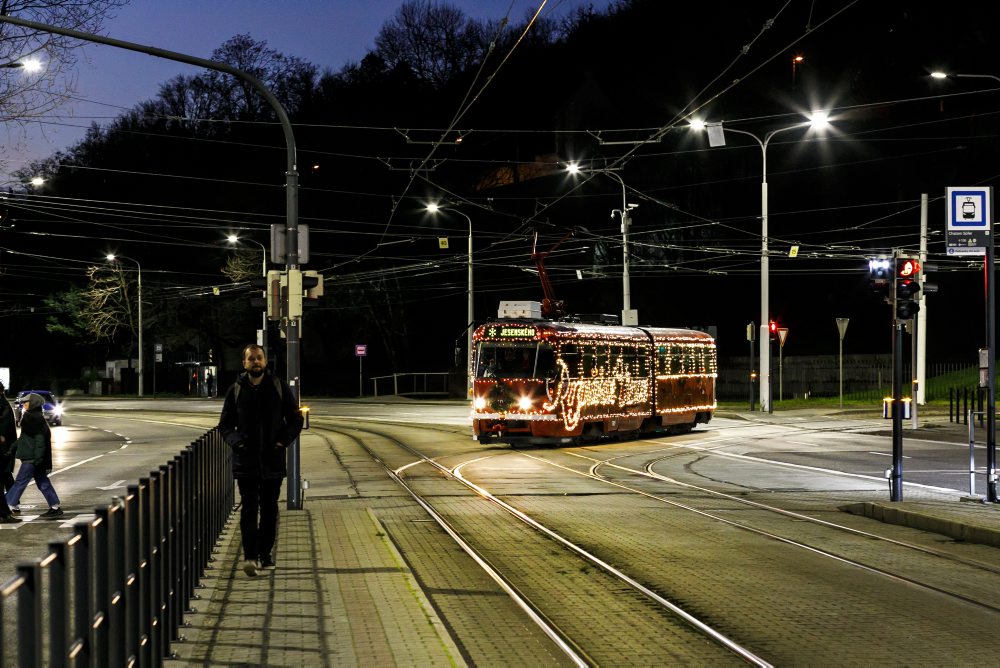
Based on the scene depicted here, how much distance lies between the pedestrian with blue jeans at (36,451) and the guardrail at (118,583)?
20.1ft

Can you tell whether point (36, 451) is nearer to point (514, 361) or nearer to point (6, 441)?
point (6, 441)

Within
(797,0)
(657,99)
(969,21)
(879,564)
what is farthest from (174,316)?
(879,564)

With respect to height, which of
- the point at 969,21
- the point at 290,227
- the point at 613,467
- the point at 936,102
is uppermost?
the point at 969,21

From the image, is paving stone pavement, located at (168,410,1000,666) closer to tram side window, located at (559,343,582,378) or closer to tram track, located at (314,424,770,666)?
tram track, located at (314,424,770,666)

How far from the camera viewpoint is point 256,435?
33.0 feet

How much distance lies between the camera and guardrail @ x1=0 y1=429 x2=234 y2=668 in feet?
12.0

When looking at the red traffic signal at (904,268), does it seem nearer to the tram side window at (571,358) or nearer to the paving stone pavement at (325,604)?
the paving stone pavement at (325,604)

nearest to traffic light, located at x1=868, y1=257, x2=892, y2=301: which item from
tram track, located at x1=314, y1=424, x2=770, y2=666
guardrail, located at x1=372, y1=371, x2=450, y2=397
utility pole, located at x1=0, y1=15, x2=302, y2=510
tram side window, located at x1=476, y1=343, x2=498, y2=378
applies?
tram track, located at x1=314, y1=424, x2=770, y2=666

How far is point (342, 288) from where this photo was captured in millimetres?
64500

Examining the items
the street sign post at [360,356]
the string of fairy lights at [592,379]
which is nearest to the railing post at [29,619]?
the string of fairy lights at [592,379]

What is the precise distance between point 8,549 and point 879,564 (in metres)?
8.58

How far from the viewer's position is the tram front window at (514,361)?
28344 millimetres

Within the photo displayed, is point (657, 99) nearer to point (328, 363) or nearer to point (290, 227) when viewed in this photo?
point (328, 363)

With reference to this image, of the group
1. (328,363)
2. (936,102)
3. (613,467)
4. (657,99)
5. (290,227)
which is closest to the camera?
(290,227)
